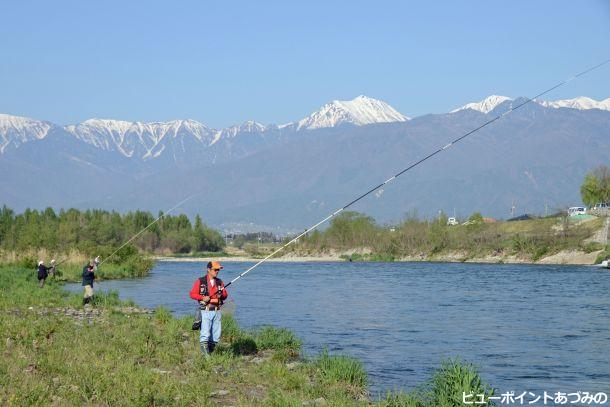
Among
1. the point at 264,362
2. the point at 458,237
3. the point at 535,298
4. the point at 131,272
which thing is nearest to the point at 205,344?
the point at 264,362

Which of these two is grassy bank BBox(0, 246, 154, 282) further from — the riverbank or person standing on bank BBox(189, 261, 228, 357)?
the riverbank

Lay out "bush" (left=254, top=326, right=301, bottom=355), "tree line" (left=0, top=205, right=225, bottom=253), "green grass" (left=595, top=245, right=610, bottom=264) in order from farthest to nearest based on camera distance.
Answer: "tree line" (left=0, top=205, right=225, bottom=253) < "green grass" (left=595, top=245, right=610, bottom=264) < "bush" (left=254, top=326, right=301, bottom=355)

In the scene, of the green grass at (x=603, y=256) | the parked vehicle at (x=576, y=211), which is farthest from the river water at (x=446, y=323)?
the parked vehicle at (x=576, y=211)

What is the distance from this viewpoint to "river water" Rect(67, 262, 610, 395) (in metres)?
18.1

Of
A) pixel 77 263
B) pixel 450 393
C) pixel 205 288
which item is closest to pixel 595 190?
pixel 77 263

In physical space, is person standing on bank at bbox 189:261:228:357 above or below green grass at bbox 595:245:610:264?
below

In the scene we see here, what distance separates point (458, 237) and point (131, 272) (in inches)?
2032

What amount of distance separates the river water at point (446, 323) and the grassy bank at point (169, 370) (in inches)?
53.0

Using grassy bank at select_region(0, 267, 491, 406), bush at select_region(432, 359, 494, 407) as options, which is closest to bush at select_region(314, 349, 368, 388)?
grassy bank at select_region(0, 267, 491, 406)

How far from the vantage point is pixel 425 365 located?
1873 centimetres

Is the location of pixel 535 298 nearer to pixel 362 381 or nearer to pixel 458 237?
pixel 362 381

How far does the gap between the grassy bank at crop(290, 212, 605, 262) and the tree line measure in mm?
24718

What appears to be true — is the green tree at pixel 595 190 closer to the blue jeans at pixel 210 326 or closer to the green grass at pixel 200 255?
the green grass at pixel 200 255

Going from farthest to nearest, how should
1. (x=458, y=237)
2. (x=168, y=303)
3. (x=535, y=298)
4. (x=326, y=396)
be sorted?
1. (x=458, y=237)
2. (x=535, y=298)
3. (x=168, y=303)
4. (x=326, y=396)
